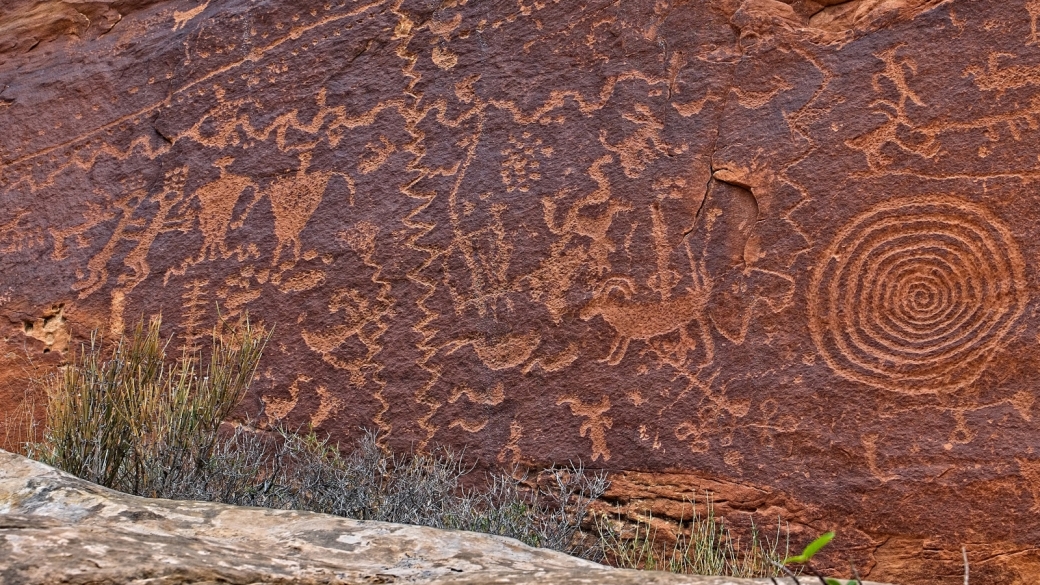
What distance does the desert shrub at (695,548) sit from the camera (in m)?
2.85

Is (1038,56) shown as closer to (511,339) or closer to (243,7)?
(511,339)

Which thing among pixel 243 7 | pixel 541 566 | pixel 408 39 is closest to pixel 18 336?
pixel 243 7

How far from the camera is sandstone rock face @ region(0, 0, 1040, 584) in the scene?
9.24ft

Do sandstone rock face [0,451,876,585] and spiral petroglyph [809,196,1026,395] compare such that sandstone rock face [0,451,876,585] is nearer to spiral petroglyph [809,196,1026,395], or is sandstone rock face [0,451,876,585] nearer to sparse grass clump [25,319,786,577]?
sparse grass clump [25,319,786,577]

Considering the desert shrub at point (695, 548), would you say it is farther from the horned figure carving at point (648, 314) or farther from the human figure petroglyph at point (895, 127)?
the human figure petroglyph at point (895, 127)

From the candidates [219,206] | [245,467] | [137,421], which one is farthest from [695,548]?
[219,206]

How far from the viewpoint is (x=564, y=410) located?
3.10 meters

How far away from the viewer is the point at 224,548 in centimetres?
179

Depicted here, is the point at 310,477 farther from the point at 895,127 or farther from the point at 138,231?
the point at 895,127

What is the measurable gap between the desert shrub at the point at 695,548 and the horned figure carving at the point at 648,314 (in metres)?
0.41

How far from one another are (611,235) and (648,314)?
0.24 meters

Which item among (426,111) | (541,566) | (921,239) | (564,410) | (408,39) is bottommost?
(541,566)

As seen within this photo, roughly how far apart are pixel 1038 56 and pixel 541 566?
192cm

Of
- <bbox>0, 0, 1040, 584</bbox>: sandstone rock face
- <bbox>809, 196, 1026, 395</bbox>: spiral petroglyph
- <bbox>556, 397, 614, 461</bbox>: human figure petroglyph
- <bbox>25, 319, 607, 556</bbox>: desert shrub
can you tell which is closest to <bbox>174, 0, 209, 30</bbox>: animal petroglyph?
<bbox>0, 0, 1040, 584</bbox>: sandstone rock face
